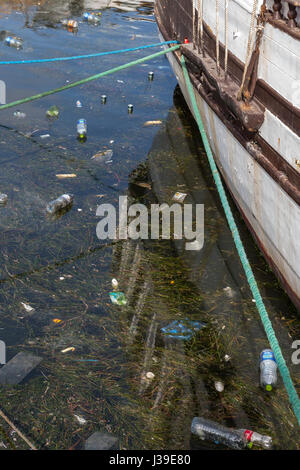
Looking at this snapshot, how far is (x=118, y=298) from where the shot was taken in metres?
4.98

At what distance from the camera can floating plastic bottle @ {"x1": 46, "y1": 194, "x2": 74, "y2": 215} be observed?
625 cm

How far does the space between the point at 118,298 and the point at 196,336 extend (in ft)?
2.95

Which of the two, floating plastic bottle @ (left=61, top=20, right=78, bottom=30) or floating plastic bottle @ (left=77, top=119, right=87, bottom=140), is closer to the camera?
floating plastic bottle @ (left=77, top=119, right=87, bottom=140)

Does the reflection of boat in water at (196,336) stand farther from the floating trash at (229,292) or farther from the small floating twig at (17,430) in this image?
the small floating twig at (17,430)

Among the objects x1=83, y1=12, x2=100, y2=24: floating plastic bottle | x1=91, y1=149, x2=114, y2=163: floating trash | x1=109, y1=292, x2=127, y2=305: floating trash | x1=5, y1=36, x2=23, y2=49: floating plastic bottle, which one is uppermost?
x1=83, y1=12, x2=100, y2=24: floating plastic bottle

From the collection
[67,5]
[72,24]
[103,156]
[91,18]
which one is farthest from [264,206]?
[67,5]

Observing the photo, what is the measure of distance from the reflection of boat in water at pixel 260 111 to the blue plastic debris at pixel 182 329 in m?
1.01

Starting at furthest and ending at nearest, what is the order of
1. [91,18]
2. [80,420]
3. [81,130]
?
1. [91,18]
2. [81,130]
3. [80,420]

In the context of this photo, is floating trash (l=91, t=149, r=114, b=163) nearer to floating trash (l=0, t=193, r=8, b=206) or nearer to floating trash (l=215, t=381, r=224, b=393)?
floating trash (l=0, t=193, r=8, b=206)

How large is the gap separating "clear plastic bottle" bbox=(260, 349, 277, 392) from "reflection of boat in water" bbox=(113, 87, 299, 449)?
0.08 meters

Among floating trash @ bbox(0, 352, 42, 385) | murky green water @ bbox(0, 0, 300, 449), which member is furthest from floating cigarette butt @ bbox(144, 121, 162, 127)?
floating trash @ bbox(0, 352, 42, 385)

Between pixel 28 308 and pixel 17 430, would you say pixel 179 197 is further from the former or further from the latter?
pixel 17 430
